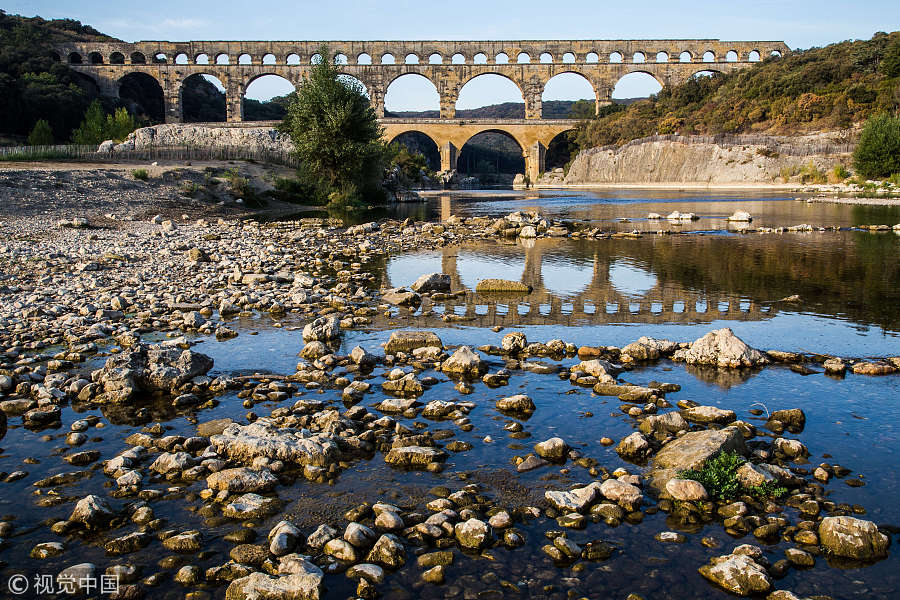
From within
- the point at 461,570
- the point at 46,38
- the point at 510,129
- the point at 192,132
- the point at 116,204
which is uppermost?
the point at 46,38

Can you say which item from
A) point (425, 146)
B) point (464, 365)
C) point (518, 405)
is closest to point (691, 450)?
point (518, 405)

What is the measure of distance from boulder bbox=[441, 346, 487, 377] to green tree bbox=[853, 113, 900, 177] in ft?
139

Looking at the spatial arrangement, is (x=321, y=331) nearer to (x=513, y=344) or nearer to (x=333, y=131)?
(x=513, y=344)

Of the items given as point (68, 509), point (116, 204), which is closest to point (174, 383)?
point (68, 509)

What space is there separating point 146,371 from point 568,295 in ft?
21.8

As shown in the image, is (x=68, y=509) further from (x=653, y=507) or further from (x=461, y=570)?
(x=653, y=507)

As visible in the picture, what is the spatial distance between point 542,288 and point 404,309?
2.91 m

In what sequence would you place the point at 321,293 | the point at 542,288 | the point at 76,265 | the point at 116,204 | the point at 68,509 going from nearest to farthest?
the point at 68,509 < the point at 321,293 < the point at 542,288 < the point at 76,265 < the point at 116,204

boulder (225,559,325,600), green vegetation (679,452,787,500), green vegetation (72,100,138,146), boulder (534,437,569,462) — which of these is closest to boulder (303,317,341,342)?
boulder (534,437,569,462)

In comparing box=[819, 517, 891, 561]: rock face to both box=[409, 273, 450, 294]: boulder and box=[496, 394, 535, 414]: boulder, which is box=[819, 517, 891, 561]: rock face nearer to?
box=[496, 394, 535, 414]: boulder

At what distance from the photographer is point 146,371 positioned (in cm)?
595

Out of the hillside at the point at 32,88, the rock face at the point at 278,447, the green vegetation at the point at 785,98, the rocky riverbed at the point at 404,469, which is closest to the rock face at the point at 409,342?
the rocky riverbed at the point at 404,469

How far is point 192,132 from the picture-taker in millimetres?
39844

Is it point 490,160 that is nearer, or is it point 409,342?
point 409,342
